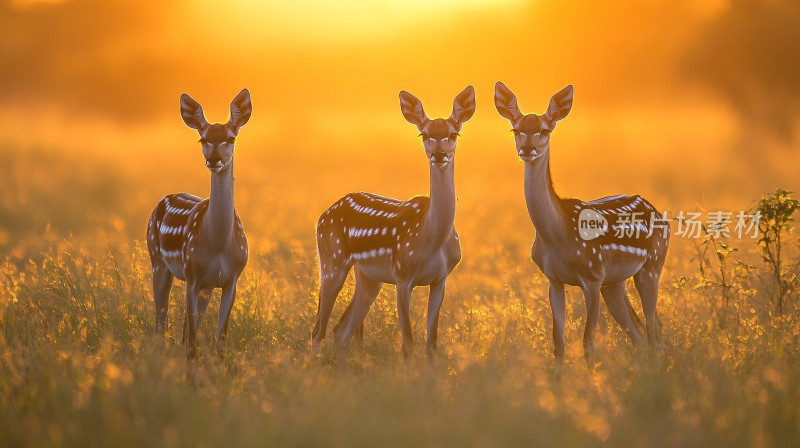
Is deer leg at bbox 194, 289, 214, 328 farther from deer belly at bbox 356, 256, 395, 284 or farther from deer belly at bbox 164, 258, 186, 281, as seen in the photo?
deer belly at bbox 356, 256, 395, 284

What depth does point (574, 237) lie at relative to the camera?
8883mm

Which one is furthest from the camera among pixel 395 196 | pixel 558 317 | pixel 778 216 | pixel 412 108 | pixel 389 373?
pixel 395 196

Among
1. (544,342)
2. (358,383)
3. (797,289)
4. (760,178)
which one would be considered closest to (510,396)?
(358,383)

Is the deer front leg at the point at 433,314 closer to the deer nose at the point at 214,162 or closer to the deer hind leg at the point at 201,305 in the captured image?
the deer hind leg at the point at 201,305

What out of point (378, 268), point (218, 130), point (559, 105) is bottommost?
point (378, 268)

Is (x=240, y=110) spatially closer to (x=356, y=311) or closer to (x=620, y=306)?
(x=356, y=311)

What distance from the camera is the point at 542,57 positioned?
154ft

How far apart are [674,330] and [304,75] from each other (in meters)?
48.6

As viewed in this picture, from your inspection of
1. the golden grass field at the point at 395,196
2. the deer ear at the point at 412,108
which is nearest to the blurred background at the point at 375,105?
the golden grass field at the point at 395,196

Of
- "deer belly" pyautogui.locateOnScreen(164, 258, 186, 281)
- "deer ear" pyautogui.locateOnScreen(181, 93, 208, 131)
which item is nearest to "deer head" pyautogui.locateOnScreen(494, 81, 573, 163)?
"deer ear" pyautogui.locateOnScreen(181, 93, 208, 131)

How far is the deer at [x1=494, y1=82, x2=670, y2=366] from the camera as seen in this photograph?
28.9 feet

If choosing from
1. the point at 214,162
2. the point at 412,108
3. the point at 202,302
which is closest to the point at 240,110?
the point at 214,162

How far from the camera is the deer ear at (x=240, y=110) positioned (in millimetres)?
9367

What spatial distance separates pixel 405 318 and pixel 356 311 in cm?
98
